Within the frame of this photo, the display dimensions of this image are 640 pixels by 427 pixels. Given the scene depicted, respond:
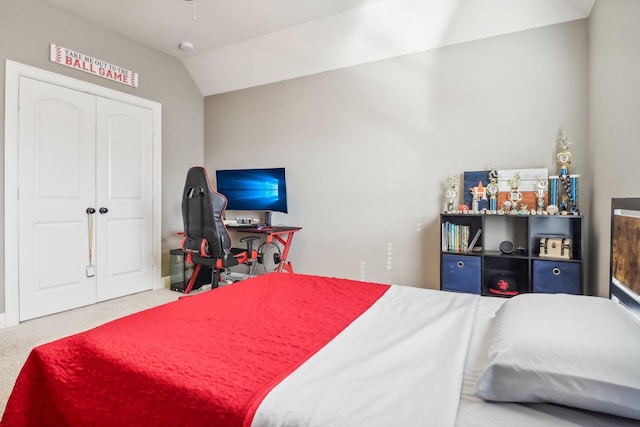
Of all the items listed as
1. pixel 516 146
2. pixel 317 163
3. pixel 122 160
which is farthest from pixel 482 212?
pixel 122 160

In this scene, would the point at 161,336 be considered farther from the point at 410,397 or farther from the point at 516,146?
the point at 516,146

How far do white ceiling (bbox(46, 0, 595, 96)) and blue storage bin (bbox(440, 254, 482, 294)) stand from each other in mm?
2002

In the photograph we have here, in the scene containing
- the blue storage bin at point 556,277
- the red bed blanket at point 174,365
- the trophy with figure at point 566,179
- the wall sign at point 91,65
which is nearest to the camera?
the red bed blanket at point 174,365

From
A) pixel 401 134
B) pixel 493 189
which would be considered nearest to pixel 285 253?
pixel 401 134

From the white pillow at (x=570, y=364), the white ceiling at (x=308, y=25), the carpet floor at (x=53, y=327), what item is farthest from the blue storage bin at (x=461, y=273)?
the carpet floor at (x=53, y=327)

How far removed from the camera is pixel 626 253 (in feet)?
4.81

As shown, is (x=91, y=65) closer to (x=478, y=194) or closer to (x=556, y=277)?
(x=478, y=194)

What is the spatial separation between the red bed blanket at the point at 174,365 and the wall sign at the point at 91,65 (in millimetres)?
3002

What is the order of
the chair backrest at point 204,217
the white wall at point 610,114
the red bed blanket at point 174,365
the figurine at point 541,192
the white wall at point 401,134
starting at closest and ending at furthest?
the red bed blanket at point 174,365 → the white wall at point 610,114 → the figurine at point 541,192 → the white wall at point 401,134 → the chair backrest at point 204,217

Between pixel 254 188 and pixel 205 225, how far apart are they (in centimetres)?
121

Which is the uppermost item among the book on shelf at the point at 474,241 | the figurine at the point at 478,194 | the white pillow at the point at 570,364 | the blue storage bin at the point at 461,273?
the figurine at the point at 478,194

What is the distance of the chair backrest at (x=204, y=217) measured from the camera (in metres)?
3.05

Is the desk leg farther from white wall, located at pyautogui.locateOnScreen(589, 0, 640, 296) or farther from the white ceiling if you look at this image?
white wall, located at pyautogui.locateOnScreen(589, 0, 640, 296)

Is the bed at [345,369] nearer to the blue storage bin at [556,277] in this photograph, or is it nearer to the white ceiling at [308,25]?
the blue storage bin at [556,277]
